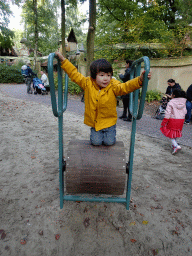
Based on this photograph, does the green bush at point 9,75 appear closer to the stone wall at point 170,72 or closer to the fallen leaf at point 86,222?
the stone wall at point 170,72

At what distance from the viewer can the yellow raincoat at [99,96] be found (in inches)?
77.0

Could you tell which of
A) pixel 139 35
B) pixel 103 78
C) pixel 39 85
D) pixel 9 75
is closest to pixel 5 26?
pixel 9 75

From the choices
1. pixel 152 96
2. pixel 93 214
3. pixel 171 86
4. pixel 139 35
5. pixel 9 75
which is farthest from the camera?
pixel 9 75

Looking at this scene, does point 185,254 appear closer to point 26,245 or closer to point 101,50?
point 26,245

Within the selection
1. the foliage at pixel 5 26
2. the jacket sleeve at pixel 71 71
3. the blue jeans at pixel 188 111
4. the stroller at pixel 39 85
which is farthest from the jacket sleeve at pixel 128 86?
the foliage at pixel 5 26

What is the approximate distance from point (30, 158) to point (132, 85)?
8.05 ft

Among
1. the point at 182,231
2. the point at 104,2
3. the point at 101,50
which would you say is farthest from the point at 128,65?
the point at 104,2

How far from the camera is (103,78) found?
1936mm

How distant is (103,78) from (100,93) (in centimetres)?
15

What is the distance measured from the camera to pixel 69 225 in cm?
202

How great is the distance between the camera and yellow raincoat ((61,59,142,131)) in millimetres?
1956

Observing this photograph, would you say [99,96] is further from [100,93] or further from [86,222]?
[86,222]

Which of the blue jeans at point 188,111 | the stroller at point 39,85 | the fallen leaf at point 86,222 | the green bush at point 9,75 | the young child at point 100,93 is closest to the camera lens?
the young child at point 100,93

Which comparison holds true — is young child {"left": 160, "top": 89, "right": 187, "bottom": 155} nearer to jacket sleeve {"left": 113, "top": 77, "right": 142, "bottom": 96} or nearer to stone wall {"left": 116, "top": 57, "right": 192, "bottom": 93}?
jacket sleeve {"left": 113, "top": 77, "right": 142, "bottom": 96}
